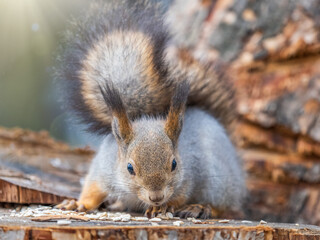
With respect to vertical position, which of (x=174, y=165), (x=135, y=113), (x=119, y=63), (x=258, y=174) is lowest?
(x=174, y=165)

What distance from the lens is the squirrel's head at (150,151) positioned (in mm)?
1266

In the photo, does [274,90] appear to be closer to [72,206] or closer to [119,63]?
[119,63]

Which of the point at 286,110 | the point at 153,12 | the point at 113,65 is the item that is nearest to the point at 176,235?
the point at 113,65

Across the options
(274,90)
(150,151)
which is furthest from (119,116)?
(274,90)

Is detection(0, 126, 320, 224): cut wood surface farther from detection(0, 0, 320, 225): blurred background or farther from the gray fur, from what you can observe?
the gray fur

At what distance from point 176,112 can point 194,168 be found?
232mm

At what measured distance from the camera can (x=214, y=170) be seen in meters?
1.57

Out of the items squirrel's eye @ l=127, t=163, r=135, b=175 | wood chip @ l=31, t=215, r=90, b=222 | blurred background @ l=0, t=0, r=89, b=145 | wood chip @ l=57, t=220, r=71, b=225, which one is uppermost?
blurred background @ l=0, t=0, r=89, b=145

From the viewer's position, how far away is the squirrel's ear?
4.55ft

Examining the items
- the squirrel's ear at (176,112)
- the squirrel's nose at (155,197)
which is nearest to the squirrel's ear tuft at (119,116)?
the squirrel's ear at (176,112)

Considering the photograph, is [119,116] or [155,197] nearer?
[155,197]

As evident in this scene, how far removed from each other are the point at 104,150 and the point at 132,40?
393mm

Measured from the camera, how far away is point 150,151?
51.3 inches

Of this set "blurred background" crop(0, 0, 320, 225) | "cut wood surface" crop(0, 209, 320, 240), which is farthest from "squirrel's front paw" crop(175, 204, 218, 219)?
"blurred background" crop(0, 0, 320, 225)
